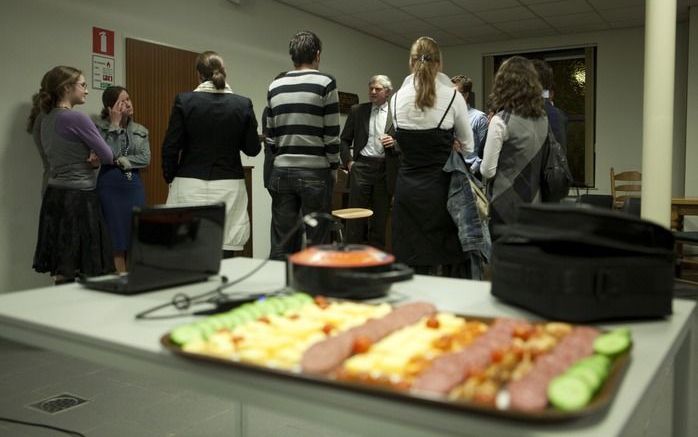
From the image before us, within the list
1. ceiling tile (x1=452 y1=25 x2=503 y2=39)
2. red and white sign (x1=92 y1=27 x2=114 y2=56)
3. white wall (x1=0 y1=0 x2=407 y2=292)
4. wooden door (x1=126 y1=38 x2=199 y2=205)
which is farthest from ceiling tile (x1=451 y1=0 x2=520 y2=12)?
red and white sign (x1=92 y1=27 x2=114 y2=56)

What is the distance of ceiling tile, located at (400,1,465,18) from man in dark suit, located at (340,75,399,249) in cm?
213

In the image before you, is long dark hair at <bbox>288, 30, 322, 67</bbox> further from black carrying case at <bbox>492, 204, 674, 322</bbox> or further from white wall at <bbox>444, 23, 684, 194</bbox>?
white wall at <bbox>444, 23, 684, 194</bbox>

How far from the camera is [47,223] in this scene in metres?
3.36

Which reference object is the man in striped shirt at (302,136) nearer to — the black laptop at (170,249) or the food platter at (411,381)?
the black laptop at (170,249)

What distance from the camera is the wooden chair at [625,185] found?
687 cm

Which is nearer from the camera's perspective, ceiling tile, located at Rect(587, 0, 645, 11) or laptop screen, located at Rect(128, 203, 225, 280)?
laptop screen, located at Rect(128, 203, 225, 280)

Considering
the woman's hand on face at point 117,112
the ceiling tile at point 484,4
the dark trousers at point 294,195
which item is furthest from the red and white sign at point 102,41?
the ceiling tile at point 484,4

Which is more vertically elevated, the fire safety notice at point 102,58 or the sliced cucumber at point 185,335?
the fire safety notice at point 102,58

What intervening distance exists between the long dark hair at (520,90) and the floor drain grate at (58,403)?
2098 mm

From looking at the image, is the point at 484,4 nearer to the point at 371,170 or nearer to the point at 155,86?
the point at 371,170

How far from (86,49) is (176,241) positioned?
140 inches

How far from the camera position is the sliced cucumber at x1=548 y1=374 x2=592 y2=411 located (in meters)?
0.64

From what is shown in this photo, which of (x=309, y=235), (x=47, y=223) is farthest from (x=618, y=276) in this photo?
(x=47, y=223)

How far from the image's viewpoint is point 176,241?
1.34m
